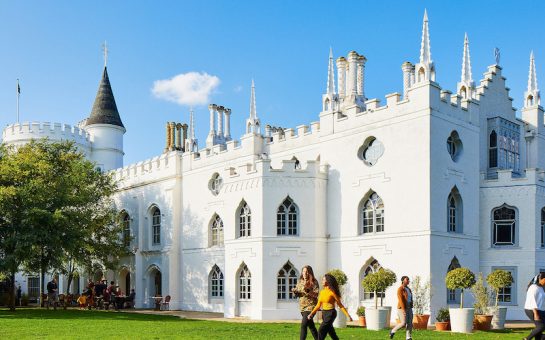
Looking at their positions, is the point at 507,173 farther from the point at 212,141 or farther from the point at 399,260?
the point at 212,141

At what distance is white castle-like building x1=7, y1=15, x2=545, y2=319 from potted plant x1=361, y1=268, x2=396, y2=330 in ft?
5.95

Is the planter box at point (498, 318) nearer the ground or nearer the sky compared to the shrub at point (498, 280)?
nearer the ground

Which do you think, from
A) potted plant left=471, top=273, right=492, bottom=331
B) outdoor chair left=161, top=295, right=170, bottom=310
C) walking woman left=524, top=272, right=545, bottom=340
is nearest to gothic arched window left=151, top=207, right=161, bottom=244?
A: outdoor chair left=161, top=295, right=170, bottom=310

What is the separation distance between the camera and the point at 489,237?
1064 inches

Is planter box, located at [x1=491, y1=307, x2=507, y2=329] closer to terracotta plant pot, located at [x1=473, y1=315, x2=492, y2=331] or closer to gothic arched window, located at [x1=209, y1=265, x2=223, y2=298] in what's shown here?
terracotta plant pot, located at [x1=473, y1=315, x2=492, y2=331]

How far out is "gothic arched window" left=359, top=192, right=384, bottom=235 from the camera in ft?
87.1

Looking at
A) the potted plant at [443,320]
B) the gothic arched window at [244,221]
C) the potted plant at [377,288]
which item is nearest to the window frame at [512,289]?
the potted plant at [443,320]

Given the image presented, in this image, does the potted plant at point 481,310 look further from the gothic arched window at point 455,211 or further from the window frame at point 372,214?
the window frame at point 372,214

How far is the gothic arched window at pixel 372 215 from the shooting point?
2655 cm

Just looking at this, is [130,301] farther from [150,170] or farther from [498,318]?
[498,318]

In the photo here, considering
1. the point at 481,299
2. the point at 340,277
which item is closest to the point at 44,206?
the point at 340,277

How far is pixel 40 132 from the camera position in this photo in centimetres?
4419

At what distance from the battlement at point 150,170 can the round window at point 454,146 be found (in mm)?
16271

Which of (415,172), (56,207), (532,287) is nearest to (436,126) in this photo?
(415,172)
